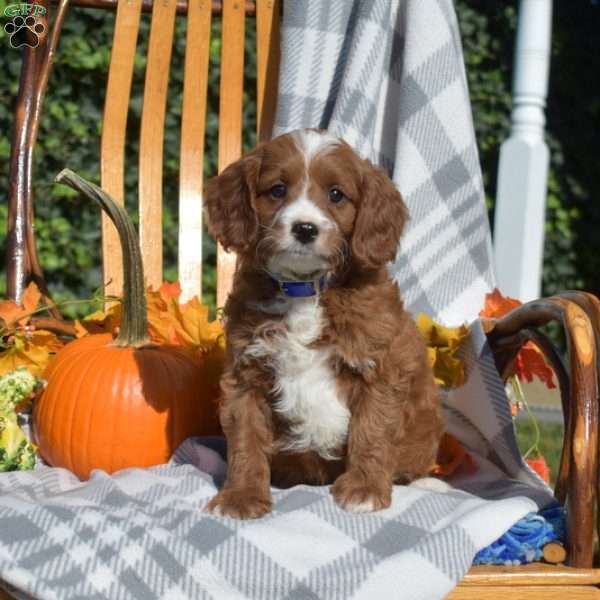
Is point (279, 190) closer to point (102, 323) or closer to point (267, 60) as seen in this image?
point (102, 323)

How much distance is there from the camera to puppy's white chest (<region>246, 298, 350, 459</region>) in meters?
2.32

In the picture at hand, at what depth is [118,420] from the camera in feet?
8.87

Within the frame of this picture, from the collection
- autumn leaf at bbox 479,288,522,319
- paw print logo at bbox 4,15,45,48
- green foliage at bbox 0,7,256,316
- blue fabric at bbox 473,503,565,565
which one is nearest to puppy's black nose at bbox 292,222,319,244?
blue fabric at bbox 473,503,565,565

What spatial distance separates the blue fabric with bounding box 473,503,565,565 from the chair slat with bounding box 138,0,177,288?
1.88 metres

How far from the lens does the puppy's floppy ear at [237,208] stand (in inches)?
92.4

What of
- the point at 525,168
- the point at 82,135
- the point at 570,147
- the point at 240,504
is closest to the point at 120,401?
the point at 240,504

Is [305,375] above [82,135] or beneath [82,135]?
beneath

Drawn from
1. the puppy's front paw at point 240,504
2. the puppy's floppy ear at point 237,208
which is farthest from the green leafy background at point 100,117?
the puppy's front paw at point 240,504

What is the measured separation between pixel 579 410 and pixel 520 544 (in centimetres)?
34

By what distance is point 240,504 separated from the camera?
2.12 metres

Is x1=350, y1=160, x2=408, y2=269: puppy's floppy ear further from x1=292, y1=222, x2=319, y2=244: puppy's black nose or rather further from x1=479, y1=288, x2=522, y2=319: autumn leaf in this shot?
x1=479, y1=288, x2=522, y2=319: autumn leaf

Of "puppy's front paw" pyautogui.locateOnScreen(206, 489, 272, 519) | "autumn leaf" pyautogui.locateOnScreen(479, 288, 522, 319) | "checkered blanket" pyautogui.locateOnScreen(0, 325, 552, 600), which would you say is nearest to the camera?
"checkered blanket" pyautogui.locateOnScreen(0, 325, 552, 600)

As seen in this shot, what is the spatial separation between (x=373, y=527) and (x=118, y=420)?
1021mm

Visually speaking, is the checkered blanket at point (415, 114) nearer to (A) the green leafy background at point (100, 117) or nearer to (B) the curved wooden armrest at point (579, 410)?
(B) the curved wooden armrest at point (579, 410)
